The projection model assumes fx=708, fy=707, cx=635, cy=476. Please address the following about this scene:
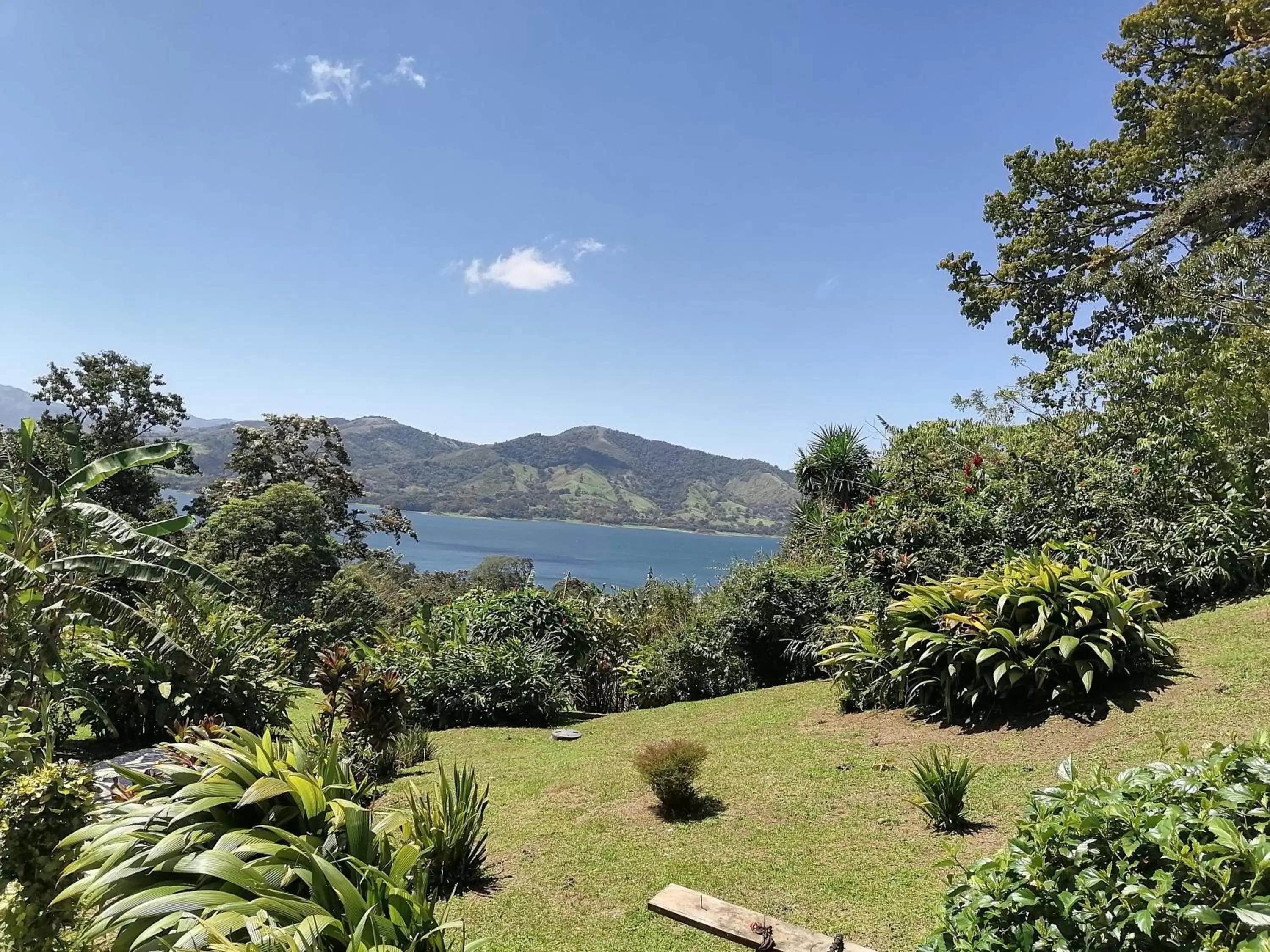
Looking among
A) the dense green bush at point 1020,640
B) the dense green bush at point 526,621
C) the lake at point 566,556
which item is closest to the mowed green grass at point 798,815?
the dense green bush at point 1020,640

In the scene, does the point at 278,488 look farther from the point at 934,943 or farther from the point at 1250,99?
the point at 1250,99

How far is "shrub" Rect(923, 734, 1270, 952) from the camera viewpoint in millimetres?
1873

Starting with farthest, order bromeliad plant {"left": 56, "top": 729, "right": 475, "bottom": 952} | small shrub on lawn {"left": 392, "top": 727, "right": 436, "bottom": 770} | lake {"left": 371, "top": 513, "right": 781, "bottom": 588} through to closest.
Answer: lake {"left": 371, "top": 513, "right": 781, "bottom": 588}
small shrub on lawn {"left": 392, "top": 727, "right": 436, "bottom": 770}
bromeliad plant {"left": 56, "top": 729, "right": 475, "bottom": 952}

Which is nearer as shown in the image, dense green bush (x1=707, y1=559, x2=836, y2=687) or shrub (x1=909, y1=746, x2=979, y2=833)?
shrub (x1=909, y1=746, x2=979, y2=833)

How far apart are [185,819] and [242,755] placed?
353 millimetres

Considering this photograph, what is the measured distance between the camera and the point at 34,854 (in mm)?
3055

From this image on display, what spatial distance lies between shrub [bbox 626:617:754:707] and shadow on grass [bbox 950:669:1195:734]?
214 inches

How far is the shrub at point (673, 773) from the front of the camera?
5.18m

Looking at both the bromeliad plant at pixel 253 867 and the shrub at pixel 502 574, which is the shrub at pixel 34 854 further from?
the shrub at pixel 502 574

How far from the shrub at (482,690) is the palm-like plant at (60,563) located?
358cm

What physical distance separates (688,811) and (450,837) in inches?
74.4

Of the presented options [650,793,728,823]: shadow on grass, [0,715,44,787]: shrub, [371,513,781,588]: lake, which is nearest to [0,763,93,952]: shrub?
[0,715,44,787]: shrub

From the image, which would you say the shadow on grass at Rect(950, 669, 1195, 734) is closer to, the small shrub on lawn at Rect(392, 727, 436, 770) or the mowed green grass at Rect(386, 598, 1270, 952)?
the mowed green grass at Rect(386, 598, 1270, 952)

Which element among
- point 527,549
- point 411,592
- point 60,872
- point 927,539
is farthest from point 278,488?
point 527,549
